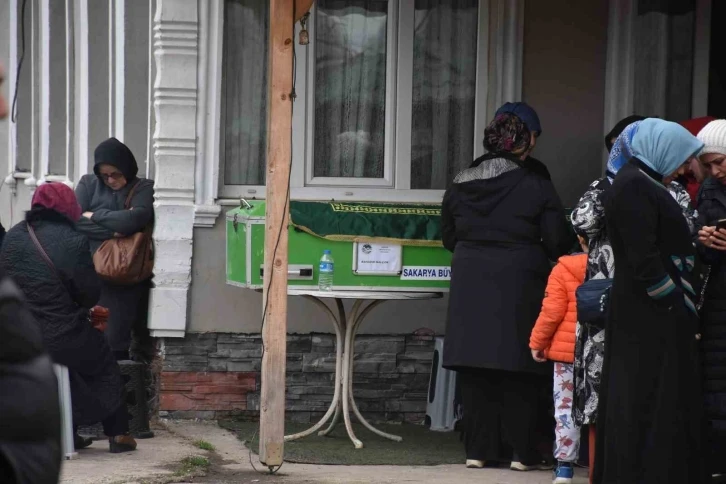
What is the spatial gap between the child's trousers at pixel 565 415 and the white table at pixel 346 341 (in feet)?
3.78

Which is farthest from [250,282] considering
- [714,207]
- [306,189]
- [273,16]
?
[714,207]

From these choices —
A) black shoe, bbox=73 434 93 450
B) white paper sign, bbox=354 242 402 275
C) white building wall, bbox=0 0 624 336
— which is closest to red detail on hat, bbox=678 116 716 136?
white building wall, bbox=0 0 624 336

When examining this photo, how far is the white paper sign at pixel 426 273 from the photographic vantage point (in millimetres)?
7609

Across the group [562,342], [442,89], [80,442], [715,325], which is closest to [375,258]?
[562,342]

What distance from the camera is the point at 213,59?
8297 millimetres

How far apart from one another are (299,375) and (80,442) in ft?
4.88

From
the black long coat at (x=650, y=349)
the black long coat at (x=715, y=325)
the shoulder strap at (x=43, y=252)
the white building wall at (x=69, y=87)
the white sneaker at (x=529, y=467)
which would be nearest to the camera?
the black long coat at (x=650, y=349)

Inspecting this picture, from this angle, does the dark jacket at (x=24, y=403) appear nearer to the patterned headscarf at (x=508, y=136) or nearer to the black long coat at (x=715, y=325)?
the black long coat at (x=715, y=325)

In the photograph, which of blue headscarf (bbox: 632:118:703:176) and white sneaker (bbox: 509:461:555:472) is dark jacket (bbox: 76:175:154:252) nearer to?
white sneaker (bbox: 509:461:555:472)

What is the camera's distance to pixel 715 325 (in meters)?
5.71

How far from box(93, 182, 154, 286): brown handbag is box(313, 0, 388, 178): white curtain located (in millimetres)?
1162

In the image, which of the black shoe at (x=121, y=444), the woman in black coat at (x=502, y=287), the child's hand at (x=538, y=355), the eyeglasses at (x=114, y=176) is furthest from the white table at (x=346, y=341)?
the eyeglasses at (x=114, y=176)

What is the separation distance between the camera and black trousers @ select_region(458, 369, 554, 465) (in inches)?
280

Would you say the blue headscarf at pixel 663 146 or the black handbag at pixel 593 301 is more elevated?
the blue headscarf at pixel 663 146
